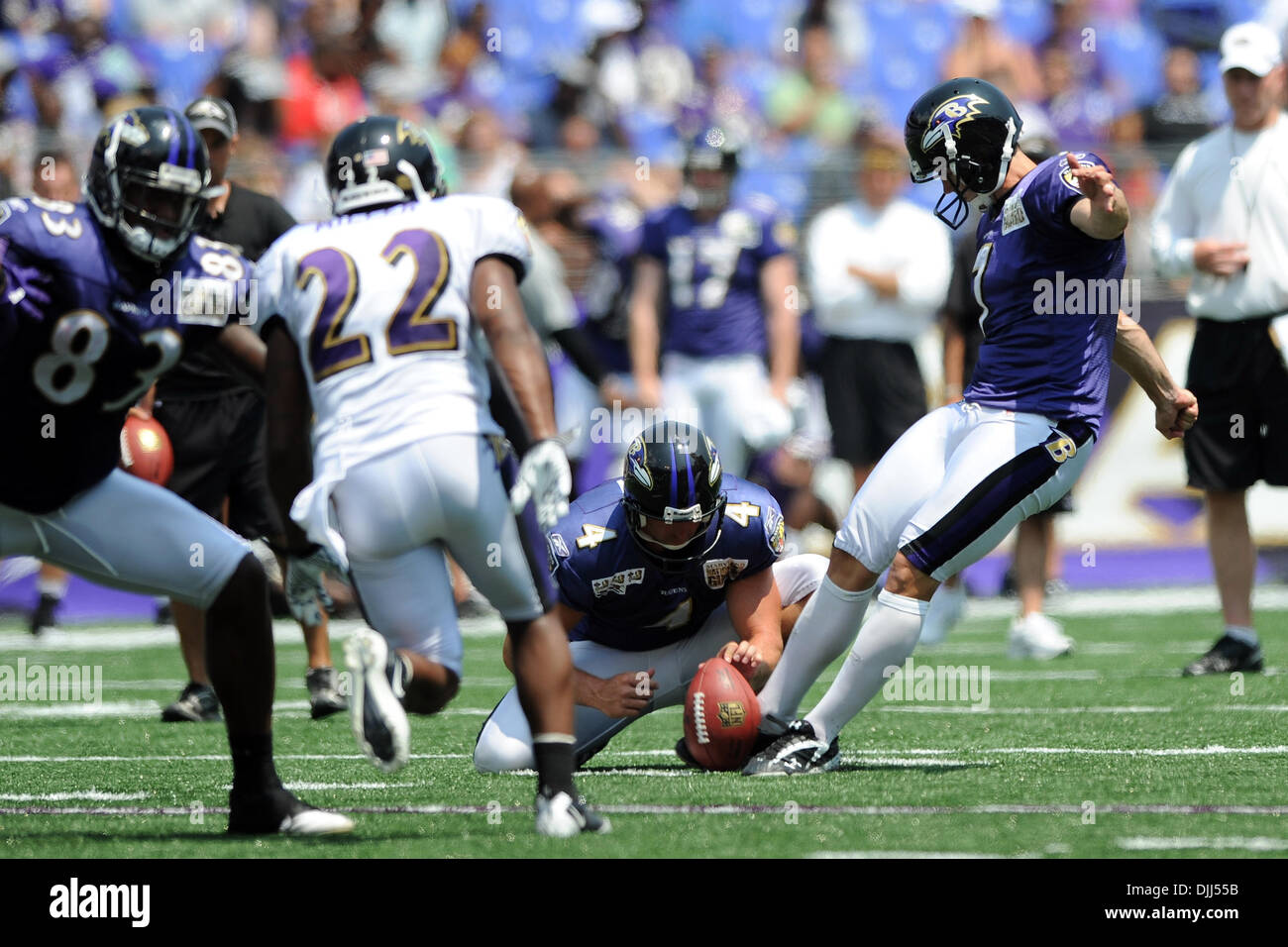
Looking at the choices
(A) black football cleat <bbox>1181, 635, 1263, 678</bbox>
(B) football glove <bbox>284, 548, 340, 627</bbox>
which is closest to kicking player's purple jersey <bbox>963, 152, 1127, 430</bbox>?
(B) football glove <bbox>284, 548, 340, 627</bbox>

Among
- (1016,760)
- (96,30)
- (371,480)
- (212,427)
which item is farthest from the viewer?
(96,30)

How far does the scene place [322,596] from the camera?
4449 mm

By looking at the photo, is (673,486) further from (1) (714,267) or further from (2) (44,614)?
(2) (44,614)

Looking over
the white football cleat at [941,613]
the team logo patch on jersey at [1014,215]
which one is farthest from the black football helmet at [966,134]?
the white football cleat at [941,613]

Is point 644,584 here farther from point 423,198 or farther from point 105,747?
point 105,747

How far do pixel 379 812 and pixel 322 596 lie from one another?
54 centimetres

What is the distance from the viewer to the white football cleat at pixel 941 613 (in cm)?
871

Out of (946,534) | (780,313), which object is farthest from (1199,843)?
(780,313)

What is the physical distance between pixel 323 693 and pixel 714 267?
12.1ft

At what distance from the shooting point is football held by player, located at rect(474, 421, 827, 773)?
17.1 feet

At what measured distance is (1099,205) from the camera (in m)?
4.85

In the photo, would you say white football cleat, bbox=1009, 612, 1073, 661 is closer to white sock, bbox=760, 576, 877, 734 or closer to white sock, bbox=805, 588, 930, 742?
white sock, bbox=760, 576, 877, 734

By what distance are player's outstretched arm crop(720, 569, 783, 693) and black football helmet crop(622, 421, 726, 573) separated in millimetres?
316
